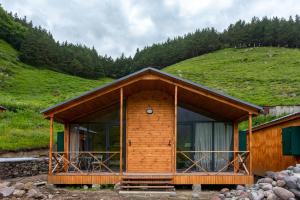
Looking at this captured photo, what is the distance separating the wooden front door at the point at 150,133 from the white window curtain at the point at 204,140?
1.00 m

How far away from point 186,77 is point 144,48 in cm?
4252

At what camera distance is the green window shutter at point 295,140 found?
12938mm

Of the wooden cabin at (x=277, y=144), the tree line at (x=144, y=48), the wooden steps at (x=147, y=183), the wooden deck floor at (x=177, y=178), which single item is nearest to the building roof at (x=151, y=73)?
the wooden cabin at (x=277, y=144)

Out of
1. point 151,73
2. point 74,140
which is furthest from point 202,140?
point 74,140

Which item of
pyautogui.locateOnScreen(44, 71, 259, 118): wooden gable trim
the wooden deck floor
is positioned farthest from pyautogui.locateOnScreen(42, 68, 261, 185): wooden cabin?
the wooden deck floor

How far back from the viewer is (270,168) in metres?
16.5

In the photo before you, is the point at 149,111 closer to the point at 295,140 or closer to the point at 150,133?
the point at 150,133

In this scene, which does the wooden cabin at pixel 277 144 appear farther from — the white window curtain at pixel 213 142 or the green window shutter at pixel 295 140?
the white window curtain at pixel 213 142

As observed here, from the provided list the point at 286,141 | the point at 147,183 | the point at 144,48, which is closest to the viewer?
the point at 147,183

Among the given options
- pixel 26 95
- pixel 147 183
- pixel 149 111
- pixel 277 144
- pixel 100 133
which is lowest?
pixel 147 183

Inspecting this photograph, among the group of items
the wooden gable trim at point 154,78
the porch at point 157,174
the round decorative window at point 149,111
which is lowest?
the porch at point 157,174

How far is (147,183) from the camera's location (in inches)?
509

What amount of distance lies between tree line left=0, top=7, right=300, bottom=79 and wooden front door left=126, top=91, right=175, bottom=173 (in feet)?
197

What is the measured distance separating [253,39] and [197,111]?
77509 millimetres
